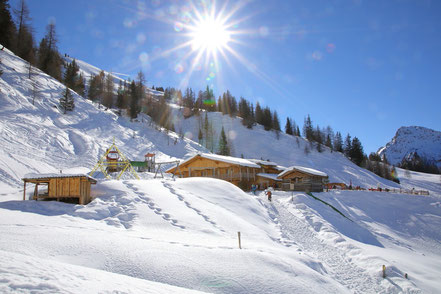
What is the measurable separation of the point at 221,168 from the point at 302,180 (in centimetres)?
1148

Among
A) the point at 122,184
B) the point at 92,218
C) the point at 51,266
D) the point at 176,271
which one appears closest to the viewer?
the point at 51,266

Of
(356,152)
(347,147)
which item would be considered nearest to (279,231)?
(356,152)

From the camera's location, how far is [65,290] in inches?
163

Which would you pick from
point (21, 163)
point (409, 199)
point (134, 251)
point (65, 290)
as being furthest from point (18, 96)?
point (409, 199)

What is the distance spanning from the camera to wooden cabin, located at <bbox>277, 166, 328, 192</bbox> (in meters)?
33.8

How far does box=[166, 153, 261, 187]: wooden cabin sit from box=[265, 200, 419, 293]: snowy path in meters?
14.7

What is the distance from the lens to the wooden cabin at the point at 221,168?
3628cm

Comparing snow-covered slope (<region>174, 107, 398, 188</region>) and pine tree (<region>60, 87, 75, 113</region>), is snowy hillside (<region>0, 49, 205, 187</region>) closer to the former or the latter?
pine tree (<region>60, 87, 75, 113</region>)

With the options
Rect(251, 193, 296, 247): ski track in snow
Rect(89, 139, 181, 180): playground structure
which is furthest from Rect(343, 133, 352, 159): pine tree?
Rect(251, 193, 296, 247): ski track in snow

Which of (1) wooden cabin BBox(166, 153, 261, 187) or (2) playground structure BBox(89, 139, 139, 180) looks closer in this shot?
(2) playground structure BBox(89, 139, 139, 180)

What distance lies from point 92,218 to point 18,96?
36655mm

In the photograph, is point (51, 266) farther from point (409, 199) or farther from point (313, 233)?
point (409, 199)

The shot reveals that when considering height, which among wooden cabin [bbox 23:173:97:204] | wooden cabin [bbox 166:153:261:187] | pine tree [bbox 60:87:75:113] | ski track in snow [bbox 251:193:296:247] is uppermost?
pine tree [bbox 60:87:75:113]

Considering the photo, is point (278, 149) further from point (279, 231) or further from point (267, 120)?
point (279, 231)
